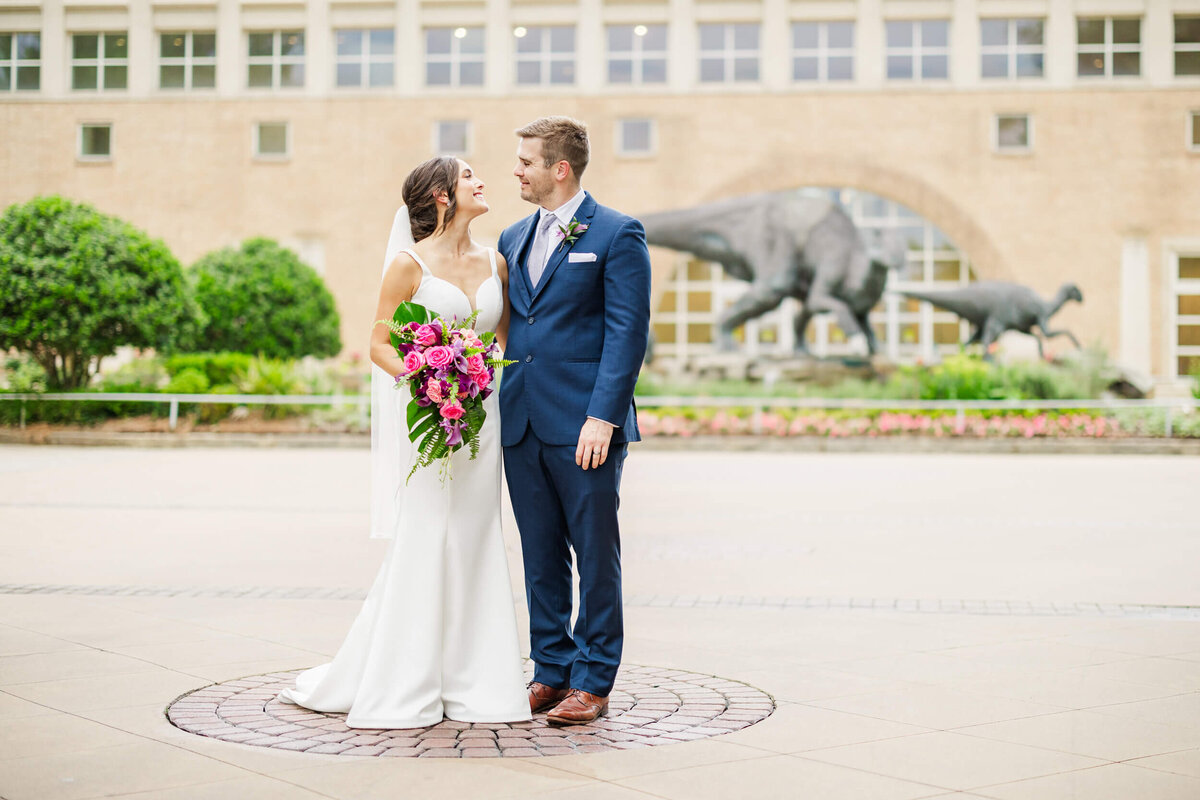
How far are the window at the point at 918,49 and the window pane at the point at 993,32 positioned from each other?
0.87 m

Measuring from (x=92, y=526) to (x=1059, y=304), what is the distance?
17821 mm

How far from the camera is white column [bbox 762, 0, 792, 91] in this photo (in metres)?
34.1

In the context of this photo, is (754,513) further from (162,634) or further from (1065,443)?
(1065,443)

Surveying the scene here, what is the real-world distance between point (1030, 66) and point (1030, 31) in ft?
2.93

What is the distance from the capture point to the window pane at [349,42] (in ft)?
116

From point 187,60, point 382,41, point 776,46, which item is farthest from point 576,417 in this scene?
point 187,60

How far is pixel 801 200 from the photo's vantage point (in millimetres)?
22859

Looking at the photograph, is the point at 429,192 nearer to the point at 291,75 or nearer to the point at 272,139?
the point at 272,139

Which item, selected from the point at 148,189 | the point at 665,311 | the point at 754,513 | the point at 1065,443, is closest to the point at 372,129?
the point at 148,189

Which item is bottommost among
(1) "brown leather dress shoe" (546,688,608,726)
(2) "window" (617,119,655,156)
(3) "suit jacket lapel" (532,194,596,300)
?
(1) "brown leather dress shoe" (546,688,608,726)

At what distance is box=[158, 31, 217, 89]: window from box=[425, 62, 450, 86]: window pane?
18.8ft

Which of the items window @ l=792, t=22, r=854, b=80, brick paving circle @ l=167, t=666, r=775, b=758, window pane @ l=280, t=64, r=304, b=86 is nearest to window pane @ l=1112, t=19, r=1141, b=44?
window @ l=792, t=22, r=854, b=80

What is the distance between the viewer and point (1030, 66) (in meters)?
34.0

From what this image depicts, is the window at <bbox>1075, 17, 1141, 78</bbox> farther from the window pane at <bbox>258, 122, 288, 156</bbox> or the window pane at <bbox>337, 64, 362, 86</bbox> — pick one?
the window pane at <bbox>258, 122, 288, 156</bbox>
